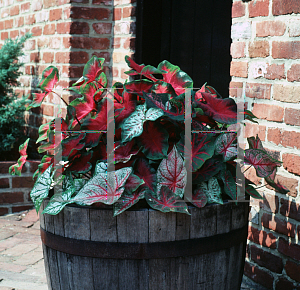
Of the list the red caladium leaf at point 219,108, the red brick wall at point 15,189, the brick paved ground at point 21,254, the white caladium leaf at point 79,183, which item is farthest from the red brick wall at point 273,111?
the red brick wall at point 15,189

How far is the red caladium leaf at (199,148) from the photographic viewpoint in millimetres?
1288

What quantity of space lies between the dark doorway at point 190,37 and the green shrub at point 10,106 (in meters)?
1.17

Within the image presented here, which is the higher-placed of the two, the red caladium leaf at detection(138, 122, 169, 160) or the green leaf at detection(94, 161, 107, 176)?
the red caladium leaf at detection(138, 122, 169, 160)

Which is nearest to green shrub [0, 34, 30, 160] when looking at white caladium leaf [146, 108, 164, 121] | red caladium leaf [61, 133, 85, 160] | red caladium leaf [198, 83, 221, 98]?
red caladium leaf [61, 133, 85, 160]

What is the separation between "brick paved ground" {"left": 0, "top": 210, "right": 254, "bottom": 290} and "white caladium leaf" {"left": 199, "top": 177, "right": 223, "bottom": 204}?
32.6 inches

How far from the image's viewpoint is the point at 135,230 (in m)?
1.21

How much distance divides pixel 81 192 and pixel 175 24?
1801 millimetres

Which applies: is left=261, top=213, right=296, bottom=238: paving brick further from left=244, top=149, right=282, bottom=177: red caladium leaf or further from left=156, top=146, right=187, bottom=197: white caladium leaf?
left=156, top=146, right=187, bottom=197: white caladium leaf

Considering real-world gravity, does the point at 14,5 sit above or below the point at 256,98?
above

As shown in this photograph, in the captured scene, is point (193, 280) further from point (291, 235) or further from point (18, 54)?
point (18, 54)

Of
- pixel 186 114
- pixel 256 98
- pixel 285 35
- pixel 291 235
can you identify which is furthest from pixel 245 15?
pixel 291 235

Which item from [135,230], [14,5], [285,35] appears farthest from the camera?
[14,5]

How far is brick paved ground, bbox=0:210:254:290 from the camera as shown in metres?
2.07

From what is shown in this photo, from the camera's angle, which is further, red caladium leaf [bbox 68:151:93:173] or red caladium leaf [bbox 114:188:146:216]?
red caladium leaf [bbox 68:151:93:173]
